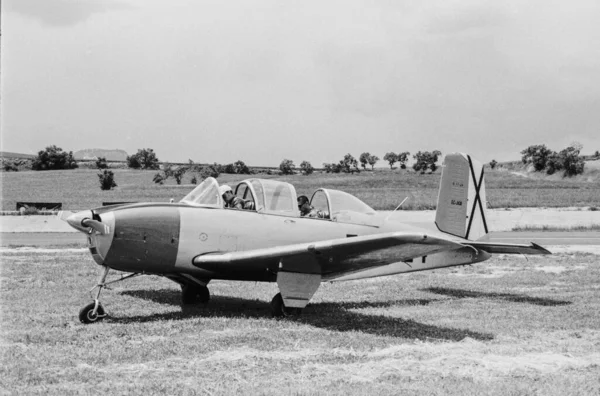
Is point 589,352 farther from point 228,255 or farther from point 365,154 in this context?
point 365,154

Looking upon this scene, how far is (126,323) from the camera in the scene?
8.59 metres

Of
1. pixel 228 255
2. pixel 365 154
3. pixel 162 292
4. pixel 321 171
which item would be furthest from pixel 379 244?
pixel 365 154

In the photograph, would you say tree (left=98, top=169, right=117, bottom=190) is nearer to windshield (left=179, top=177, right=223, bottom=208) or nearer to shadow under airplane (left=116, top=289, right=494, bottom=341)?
shadow under airplane (left=116, top=289, right=494, bottom=341)

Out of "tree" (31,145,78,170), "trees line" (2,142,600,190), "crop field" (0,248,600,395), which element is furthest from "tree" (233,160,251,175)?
"crop field" (0,248,600,395)

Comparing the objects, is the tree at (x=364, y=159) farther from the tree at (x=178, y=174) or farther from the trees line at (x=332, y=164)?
the tree at (x=178, y=174)

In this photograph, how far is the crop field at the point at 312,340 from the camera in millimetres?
5680

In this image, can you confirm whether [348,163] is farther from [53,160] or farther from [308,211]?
[308,211]

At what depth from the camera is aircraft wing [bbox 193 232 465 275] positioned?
303 inches

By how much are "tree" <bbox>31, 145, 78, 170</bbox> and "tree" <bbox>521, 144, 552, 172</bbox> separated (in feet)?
243

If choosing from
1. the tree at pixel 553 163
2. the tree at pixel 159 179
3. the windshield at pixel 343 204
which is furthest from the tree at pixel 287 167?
the windshield at pixel 343 204

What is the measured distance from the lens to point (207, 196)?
9664mm

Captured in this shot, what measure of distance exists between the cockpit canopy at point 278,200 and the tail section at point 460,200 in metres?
1.99

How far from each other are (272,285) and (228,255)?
4.40 metres

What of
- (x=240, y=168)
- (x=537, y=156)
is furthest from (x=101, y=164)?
(x=537, y=156)
